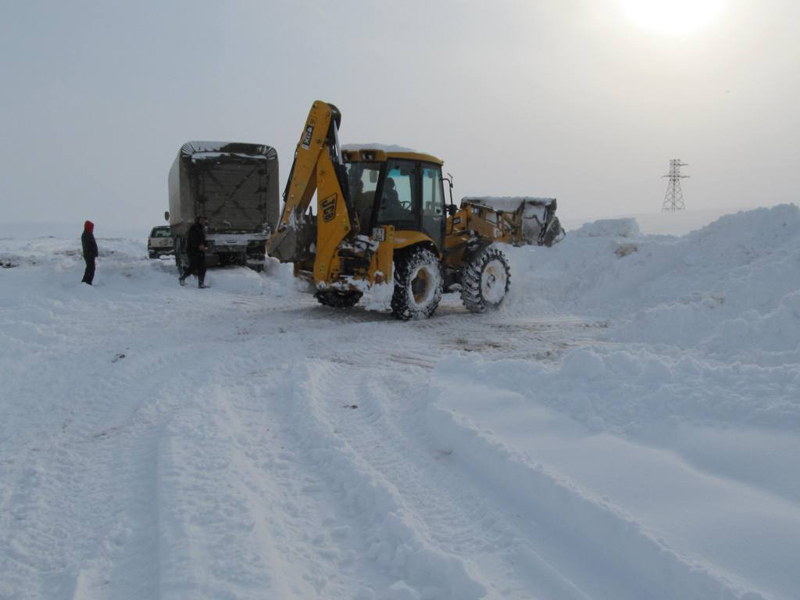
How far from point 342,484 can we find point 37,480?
193 cm

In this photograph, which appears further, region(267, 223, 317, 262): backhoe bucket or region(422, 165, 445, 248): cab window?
region(422, 165, 445, 248): cab window

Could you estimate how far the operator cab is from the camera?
9.51m

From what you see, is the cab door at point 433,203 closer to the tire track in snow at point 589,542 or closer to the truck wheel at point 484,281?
the truck wheel at point 484,281

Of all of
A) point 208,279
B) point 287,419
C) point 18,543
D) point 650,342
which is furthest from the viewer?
point 208,279

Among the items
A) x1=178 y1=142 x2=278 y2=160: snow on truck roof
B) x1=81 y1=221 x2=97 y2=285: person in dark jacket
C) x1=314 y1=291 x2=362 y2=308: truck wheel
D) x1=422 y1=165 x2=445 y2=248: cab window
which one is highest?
x1=178 y1=142 x2=278 y2=160: snow on truck roof

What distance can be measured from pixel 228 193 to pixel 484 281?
7190 millimetres

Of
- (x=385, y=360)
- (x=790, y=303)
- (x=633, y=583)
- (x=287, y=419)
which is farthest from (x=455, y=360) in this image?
(x=790, y=303)

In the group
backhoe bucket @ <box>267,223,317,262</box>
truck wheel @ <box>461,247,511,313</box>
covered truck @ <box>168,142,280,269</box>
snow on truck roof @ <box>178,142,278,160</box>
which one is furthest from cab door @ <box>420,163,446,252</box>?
snow on truck roof @ <box>178,142,278,160</box>

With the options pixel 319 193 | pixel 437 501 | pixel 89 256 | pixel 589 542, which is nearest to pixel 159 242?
pixel 89 256

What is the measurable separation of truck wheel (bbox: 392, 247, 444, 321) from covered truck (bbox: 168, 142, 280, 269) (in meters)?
6.62

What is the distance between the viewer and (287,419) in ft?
15.6

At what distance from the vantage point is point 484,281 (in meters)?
11.0

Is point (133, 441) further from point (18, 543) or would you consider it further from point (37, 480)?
point (18, 543)

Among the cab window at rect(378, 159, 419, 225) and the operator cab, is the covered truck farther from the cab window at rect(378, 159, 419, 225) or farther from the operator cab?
the cab window at rect(378, 159, 419, 225)
